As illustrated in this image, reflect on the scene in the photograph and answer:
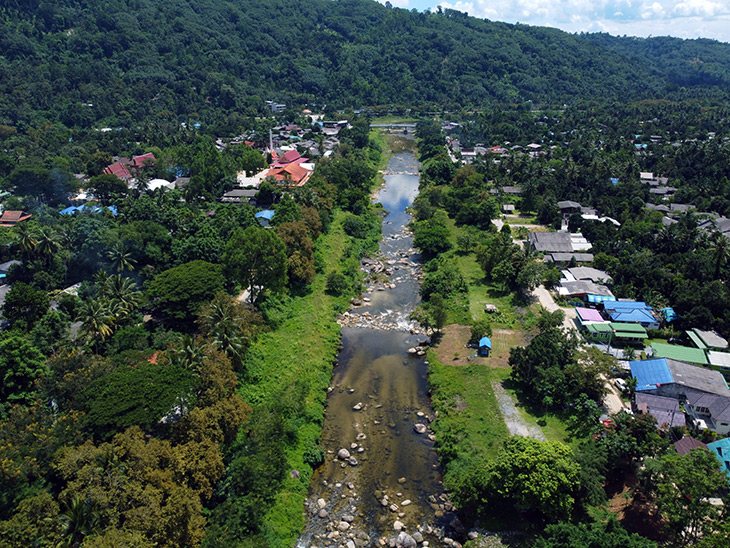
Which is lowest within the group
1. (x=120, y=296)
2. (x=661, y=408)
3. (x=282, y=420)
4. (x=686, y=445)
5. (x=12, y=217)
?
(x=282, y=420)

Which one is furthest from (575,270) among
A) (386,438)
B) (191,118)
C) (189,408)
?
(191,118)

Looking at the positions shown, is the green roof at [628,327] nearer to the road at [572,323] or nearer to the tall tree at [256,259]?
the road at [572,323]

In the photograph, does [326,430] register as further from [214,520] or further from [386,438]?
[214,520]

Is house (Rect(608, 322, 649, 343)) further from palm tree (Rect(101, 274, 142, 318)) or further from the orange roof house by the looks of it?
the orange roof house

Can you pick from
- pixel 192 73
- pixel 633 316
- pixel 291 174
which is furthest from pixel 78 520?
pixel 192 73

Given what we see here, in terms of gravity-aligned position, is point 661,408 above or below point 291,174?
below

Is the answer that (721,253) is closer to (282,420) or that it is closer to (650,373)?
(650,373)
